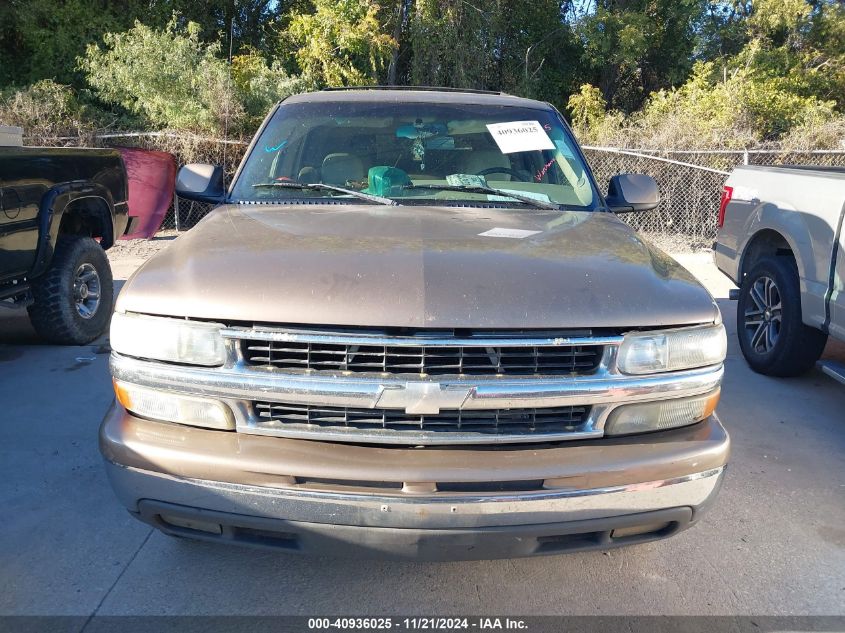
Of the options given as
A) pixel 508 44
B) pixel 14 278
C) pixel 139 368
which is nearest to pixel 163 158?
pixel 14 278

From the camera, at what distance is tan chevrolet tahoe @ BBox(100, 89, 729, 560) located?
2.16m

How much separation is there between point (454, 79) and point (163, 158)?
8078mm

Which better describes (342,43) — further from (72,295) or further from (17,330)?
(72,295)

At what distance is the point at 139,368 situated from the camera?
2.31 meters

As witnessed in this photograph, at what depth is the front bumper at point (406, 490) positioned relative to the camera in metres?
2.14

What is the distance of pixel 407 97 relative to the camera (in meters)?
3.96

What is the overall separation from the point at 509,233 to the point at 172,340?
134 cm

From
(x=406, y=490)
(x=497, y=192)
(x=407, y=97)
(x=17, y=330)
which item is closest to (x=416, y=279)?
(x=406, y=490)

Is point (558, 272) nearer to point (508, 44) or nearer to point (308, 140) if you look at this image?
point (308, 140)

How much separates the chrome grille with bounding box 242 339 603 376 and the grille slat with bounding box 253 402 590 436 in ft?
0.43

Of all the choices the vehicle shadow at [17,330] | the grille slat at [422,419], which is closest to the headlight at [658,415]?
the grille slat at [422,419]

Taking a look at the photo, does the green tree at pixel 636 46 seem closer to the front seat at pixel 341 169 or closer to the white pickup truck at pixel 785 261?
the white pickup truck at pixel 785 261

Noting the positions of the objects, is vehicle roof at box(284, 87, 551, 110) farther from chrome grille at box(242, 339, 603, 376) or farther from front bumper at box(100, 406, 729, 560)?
front bumper at box(100, 406, 729, 560)

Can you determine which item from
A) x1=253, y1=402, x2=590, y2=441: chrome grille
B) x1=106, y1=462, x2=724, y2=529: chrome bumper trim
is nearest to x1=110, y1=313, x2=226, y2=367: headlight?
x1=253, y1=402, x2=590, y2=441: chrome grille
